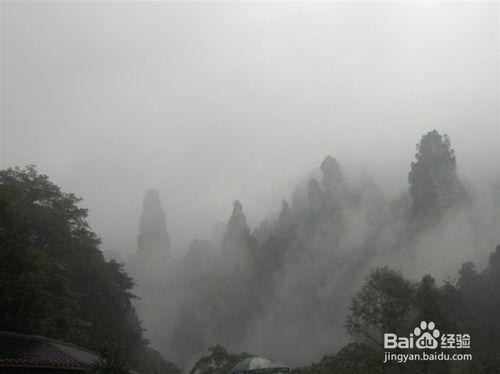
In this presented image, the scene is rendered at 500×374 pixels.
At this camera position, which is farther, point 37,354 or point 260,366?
point 260,366

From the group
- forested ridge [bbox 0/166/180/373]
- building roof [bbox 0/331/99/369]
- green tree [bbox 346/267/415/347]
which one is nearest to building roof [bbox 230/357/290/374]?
forested ridge [bbox 0/166/180/373]

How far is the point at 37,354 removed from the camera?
1998cm

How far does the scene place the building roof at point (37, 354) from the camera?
18219 mm

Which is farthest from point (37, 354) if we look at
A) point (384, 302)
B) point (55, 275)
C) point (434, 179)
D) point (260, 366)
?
point (434, 179)

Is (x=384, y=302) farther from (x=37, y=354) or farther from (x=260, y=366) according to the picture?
(x=37, y=354)

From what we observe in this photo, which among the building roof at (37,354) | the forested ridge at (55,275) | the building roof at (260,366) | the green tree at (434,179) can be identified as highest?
the green tree at (434,179)

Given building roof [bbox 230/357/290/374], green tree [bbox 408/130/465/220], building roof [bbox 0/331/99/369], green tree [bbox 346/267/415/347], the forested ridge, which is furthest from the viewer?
green tree [bbox 408/130/465/220]

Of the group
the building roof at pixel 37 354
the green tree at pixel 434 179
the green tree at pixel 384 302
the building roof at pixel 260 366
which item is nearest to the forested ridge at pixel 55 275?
the building roof at pixel 37 354

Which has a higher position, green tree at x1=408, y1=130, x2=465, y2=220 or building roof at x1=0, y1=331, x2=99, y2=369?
green tree at x1=408, y1=130, x2=465, y2=220

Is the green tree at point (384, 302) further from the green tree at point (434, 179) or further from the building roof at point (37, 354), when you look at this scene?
the green tree at point (434, 179)

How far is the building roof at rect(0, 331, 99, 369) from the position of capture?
1822cm

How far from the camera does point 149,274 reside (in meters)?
129

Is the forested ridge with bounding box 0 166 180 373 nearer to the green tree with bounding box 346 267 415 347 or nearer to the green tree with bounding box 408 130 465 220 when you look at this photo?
the green tree with bounding box 346 267 415 347

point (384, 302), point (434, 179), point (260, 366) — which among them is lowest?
point (260, 366)
